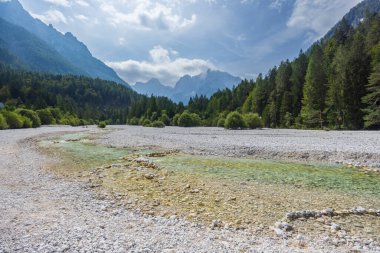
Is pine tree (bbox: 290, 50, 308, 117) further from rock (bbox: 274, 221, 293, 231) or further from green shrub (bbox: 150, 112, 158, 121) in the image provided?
rock (bbox: 274, 221, 293, 231)

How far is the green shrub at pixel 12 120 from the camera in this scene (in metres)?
68.0

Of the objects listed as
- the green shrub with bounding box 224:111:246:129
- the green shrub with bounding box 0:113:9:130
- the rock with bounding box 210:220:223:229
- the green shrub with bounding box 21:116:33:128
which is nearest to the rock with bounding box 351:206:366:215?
the rock with bounding box 210:220:223:229

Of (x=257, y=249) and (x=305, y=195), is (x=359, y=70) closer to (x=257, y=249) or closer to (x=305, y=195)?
(x=305, y=195)

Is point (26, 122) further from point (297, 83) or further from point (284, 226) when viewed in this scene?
point (284, 226)

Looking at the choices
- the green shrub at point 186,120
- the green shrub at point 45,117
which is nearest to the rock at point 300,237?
the green shrub at point 186,120

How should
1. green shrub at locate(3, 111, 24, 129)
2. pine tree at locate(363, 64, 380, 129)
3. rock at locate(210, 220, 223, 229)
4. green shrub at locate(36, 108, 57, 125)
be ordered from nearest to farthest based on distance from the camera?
rock at locate(210, 220, 223, 229)
pine tree at locate(363, 64, 380, 129)
green shrub at locate(3, 111, 24, 129)
green shrub at locate(36, 108, 57, 125)

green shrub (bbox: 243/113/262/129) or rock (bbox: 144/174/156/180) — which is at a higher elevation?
green shrub (bbox: 243/113/262/129)

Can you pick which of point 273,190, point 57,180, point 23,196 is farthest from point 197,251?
point 57,180

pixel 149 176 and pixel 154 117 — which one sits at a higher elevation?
pixel 154 117

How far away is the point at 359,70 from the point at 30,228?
59990 mm

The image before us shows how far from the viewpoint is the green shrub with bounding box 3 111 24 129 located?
6800 centimetres

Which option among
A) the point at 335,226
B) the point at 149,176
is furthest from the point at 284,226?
the point at 149,176

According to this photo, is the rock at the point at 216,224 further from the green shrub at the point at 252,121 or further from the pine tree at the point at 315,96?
the green shrub at the point at 252,121

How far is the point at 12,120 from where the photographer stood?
69.0m
